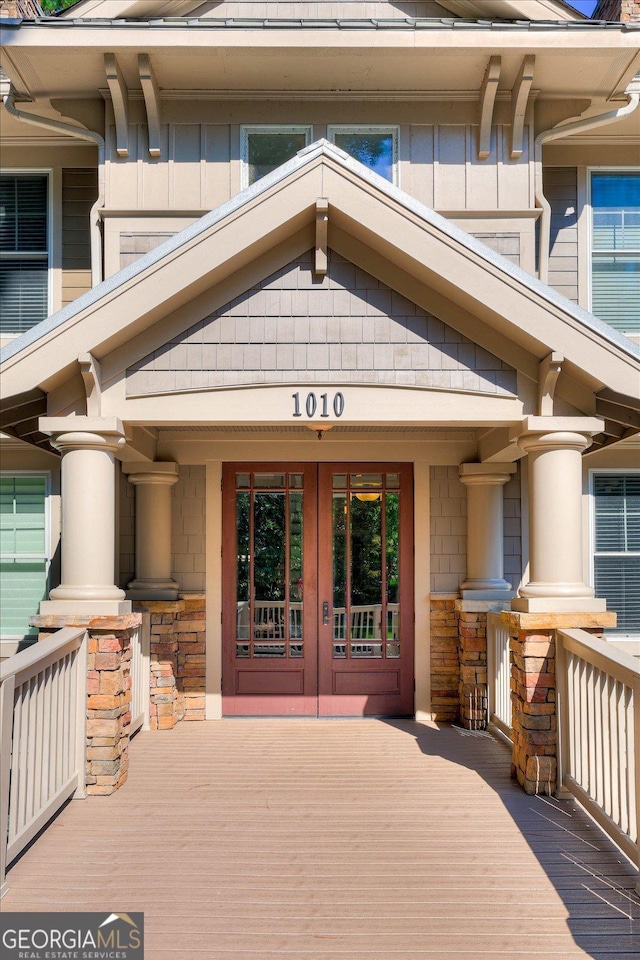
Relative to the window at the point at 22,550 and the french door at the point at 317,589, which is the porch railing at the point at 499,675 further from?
the window at the point at 22,550

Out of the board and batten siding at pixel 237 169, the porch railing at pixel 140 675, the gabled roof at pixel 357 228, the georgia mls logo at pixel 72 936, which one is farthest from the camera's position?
the board and batten siding at pixel 237 169

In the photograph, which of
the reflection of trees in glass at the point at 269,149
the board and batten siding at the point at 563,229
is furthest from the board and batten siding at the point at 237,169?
the board and batten siding at the point at 563,229

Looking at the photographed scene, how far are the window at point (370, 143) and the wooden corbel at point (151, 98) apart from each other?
1.55m

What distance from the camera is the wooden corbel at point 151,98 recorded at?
6.77m

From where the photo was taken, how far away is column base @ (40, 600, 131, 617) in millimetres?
5254

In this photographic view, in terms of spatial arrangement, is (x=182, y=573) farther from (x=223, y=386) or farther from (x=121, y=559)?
(x=223, y=386)

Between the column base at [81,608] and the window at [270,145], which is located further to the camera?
the window at [270,145]

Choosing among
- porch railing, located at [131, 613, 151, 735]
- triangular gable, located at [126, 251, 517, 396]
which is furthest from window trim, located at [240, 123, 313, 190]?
porch railing, located at [131, 613, 151, 735]

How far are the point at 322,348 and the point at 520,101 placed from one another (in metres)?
3.34

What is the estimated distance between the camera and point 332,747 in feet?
21.7

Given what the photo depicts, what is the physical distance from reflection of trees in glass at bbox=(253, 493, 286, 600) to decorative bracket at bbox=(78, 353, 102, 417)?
110 inches

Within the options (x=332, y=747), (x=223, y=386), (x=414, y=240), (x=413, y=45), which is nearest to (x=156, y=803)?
(x=332, y=747)

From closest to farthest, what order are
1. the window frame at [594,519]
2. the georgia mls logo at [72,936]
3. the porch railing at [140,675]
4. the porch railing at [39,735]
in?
1. the georgia mls logo at [72,936]
2. the porch railing at [39,735]
3. the porch railing at [140,675]
4. the window frame at [594,519]

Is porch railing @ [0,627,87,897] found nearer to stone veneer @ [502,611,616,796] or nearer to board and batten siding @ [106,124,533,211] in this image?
stone veneer @ [502,611,616,796]
